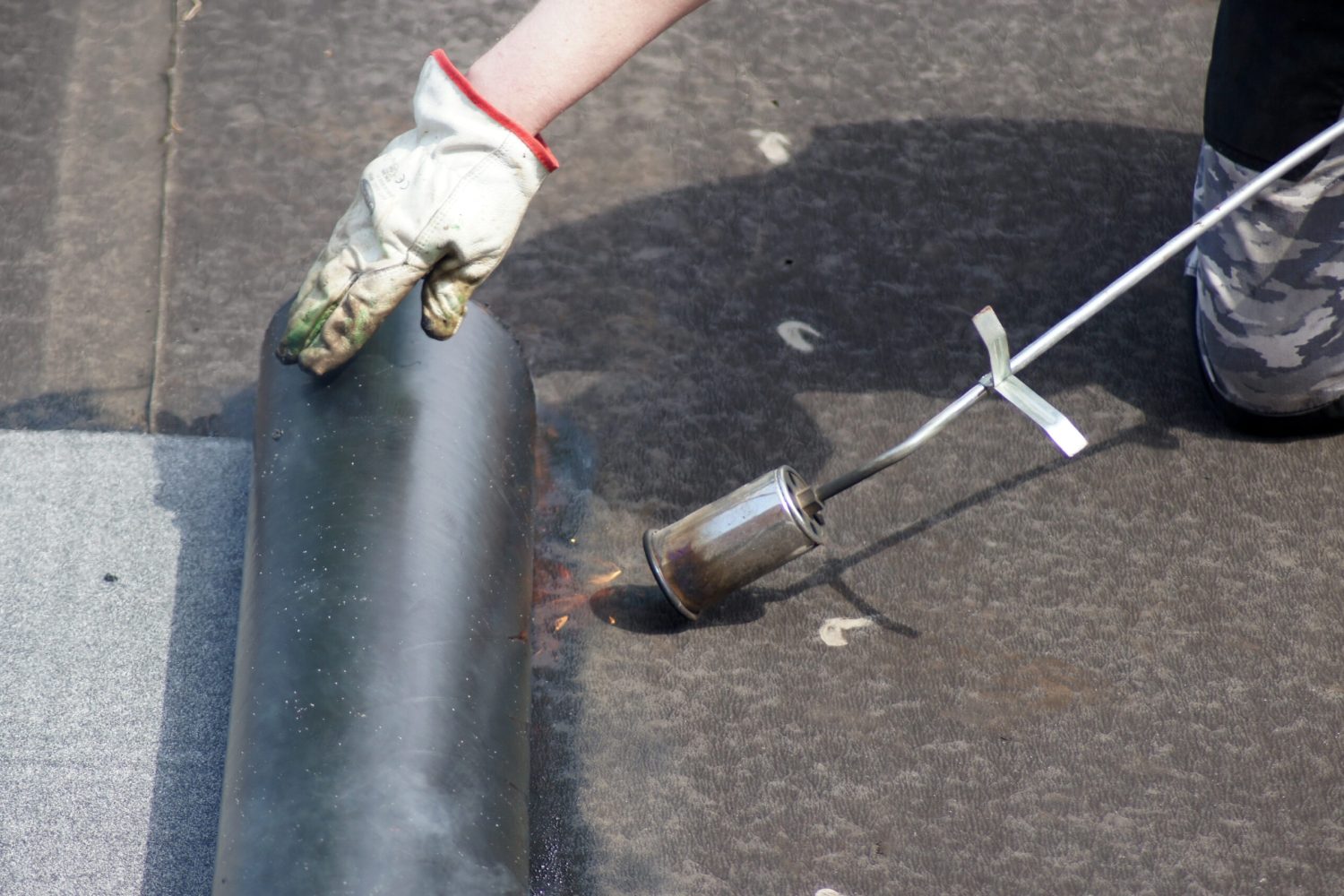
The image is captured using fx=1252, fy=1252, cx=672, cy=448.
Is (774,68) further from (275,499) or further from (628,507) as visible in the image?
(275,499)

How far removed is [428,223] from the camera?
1429mm

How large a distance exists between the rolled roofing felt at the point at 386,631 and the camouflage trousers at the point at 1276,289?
44.3 inches

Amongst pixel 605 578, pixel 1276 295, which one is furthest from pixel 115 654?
pixel 1276 295

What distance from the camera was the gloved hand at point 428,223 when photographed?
4.66 ft

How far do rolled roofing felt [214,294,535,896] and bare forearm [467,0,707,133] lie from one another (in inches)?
12.1

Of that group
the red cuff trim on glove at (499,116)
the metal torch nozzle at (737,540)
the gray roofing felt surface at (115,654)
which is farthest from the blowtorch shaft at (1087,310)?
the gray roofing felt surface at (115,654)

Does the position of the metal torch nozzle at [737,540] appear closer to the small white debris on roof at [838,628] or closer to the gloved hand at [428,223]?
the small white debris on roof at [838,628]

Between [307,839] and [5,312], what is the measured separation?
4.26 ft

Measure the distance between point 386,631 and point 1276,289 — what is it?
1.42m

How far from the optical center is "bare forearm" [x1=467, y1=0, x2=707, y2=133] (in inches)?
55.2

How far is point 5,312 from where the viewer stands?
2084mm

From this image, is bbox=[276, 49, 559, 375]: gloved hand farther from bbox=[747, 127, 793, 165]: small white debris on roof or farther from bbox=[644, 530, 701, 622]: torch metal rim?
bbox=[747, 127, 793, 165]: small white debris on roof

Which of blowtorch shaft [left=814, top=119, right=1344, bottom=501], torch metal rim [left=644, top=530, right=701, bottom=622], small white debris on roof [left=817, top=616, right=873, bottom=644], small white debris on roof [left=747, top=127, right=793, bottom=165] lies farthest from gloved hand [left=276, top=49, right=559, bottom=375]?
small white debris on roof [left=747, top=127, right=793, bottom=165]

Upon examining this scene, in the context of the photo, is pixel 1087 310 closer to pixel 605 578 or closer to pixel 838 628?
pixel 838 628
